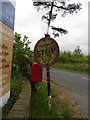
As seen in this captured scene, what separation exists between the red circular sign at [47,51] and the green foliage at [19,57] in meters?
2.18

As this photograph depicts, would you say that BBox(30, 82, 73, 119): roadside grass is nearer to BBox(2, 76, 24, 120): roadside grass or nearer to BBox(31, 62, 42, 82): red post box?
BBox(2, 76, 24, 120): roadside grass

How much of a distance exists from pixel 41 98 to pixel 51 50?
1.72 m

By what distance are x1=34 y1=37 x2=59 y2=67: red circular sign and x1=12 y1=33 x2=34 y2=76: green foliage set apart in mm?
2181

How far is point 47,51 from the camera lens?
13.6 ft

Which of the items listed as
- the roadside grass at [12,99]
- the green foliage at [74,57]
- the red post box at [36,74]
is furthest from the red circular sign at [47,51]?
the green foliage at [74,57]

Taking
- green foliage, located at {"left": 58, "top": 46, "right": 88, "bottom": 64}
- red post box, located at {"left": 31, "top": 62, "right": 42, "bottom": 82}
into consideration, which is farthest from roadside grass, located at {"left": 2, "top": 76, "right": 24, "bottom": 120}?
green foliage, located at {"left": 58, "top": 46, "right": 88, "bottom": 64}

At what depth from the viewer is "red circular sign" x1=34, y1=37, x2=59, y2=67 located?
4.10 m

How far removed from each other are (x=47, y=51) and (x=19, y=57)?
92.0 inches

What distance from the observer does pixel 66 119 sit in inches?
163

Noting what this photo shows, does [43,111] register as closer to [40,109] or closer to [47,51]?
[40,109]

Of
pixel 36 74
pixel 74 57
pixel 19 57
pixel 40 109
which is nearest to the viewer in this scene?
pixel 40 109

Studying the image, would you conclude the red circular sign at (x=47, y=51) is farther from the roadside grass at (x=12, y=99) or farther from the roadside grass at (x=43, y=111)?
the roadside grass at (x=43, y=111)

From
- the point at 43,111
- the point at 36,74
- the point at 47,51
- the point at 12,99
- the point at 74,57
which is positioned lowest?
the point at 43,111

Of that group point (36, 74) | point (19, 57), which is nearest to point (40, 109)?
point (36, 74)
